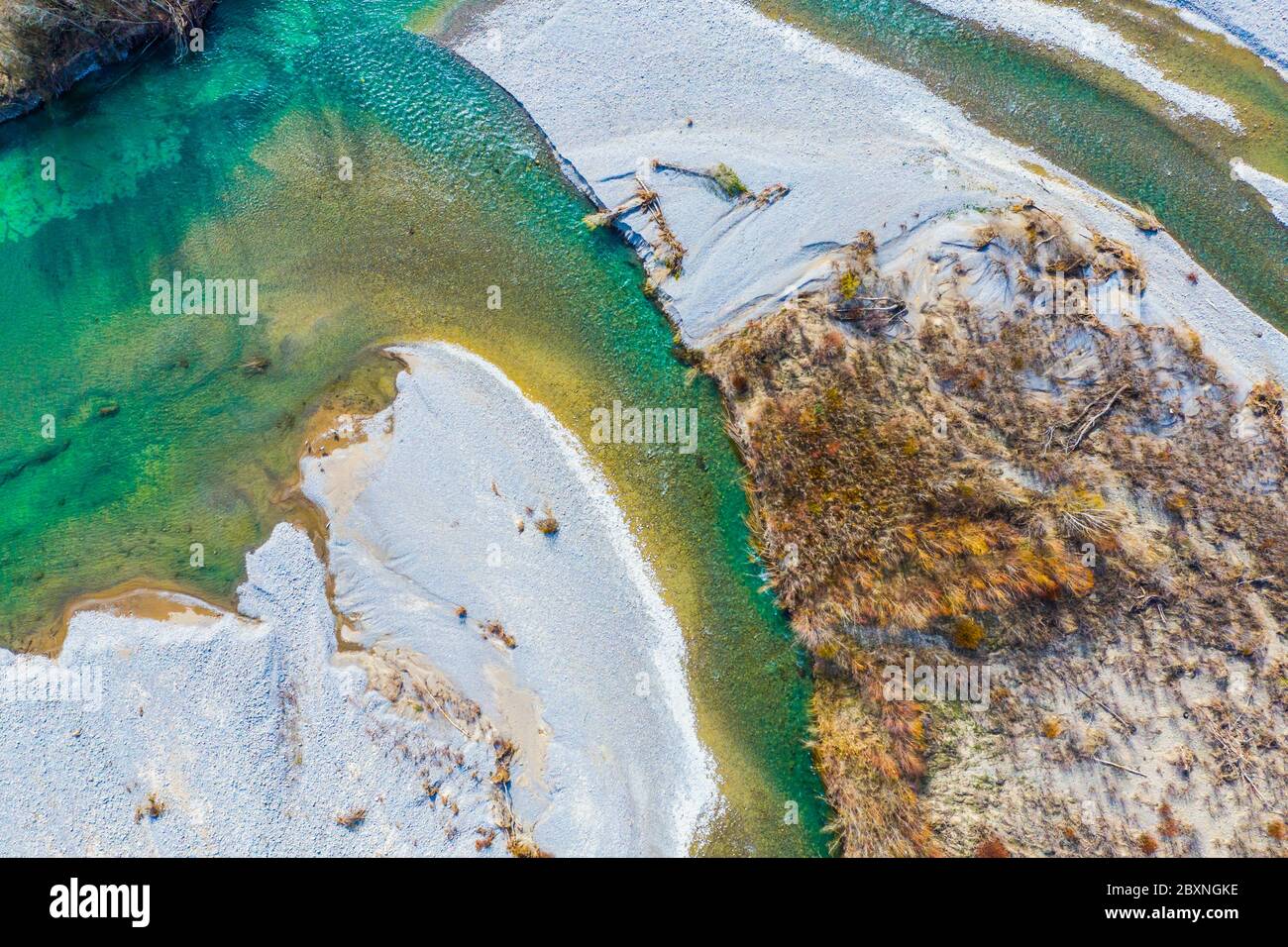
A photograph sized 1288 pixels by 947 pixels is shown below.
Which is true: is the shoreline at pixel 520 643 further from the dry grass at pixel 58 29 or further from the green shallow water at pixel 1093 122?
the green shallow water at pixel 1093 122

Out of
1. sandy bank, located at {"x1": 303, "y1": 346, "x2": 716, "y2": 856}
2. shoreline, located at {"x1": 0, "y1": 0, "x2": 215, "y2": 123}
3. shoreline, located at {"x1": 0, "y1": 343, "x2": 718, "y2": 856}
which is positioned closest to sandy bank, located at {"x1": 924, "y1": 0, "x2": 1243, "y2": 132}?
shoreline, located at {"x1": 0, "y1": 343, "x2": 718, "y2": 856}

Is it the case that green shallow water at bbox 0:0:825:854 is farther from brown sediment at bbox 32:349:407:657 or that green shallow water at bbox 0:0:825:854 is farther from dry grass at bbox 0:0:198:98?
dry grass at bbox 0:0:198:98

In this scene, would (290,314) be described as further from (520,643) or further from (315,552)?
(520,643)

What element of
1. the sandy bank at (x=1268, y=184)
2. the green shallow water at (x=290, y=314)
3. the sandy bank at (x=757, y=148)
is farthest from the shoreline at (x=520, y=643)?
the sandy bank at (x=1268, y=184)

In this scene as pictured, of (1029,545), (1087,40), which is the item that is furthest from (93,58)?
(1029,545)

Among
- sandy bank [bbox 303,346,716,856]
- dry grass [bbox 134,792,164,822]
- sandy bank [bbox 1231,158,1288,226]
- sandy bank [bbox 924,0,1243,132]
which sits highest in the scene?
sandy bank [bbox 924,0,1243,132]

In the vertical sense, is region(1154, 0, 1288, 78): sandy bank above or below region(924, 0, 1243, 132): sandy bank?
above

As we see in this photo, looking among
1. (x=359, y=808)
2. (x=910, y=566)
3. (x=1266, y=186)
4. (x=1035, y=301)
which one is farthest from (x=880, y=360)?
(x=359, y=808)
